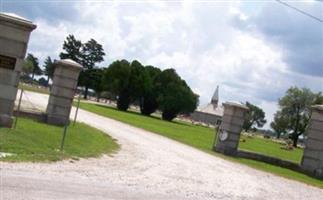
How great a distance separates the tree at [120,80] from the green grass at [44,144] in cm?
4820

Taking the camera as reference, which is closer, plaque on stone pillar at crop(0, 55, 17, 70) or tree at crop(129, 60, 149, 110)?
plaque on stone pillar at crop(0, 55, 17, 70)

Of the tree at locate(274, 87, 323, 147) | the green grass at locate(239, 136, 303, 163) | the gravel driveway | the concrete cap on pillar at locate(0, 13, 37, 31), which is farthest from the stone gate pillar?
the tree at locate(274, 87, 323, 147)

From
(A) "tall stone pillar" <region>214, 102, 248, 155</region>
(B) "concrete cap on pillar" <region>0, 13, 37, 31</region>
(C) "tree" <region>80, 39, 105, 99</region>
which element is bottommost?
(A) "tall stone pillar" <region>214, 102, 248, 155</region>

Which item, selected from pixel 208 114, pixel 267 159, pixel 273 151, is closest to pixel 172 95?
pixel 273 151

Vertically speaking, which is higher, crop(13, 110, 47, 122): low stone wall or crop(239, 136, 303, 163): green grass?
crop(13, 110, 47, 122): low stone wall

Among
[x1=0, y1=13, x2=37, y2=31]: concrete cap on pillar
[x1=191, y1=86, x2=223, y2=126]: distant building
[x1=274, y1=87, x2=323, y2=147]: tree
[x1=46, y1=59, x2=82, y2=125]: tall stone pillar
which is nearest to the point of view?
[x1=0, y1=13, x2=37, y2=31]: concrete cap on pillar

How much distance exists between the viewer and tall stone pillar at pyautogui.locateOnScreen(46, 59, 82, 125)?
21875mm

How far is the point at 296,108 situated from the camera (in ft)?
297

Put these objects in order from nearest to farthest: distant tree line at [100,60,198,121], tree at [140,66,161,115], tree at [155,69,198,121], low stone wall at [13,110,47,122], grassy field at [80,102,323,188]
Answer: low stone wall at [13,110,47,122] → grassy field at [80,102,323,188] → distant tree line at [100,60,198,121] → tree at [140,66,161,115] → tree at [155,69,198,121]

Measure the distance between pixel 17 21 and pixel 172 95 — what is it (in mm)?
55148

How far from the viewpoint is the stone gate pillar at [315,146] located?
2480 cm

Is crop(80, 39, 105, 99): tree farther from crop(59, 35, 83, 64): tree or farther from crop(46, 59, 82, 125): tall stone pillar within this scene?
crop(46, 59, 82, 125): tall stone pillar

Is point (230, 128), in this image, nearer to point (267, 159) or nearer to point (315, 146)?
point (267, 159)

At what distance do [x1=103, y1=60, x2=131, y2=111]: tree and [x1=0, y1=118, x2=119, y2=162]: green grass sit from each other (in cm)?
4820
